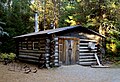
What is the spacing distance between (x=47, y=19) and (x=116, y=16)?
11.0 meters

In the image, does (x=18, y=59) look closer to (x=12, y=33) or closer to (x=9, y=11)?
(x=12, y=33)

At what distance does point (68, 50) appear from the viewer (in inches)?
679

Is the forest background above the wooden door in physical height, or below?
above

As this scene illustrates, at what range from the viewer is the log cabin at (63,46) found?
16.2m

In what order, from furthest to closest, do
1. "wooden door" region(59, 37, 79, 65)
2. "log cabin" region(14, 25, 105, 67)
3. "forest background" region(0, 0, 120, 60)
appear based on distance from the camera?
1. "forest background" region(0, 0, 120, 60)
2. "wooden door" region(59, 37, 79, 65)
3. "log cabin" region(14, 25, 105, 67)

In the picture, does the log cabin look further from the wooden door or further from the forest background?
the forest background

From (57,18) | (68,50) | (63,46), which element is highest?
(57,18)

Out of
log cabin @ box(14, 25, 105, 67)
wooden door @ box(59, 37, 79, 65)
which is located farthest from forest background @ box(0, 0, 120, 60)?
wooden door @ box(59, 37, 79, 65)

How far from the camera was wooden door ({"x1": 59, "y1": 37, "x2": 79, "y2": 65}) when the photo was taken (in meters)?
17.0

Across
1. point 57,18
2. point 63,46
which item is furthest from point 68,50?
point 57,18

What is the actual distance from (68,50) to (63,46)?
555 mm

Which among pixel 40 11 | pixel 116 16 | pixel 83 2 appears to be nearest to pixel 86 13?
pixel 83 2

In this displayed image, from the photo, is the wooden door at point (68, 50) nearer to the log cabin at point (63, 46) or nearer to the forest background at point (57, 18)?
the log cabin at point (63, 46)

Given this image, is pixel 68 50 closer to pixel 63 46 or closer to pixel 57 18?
pixel 63 46
